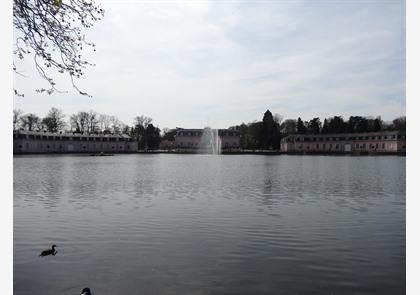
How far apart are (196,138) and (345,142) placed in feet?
156

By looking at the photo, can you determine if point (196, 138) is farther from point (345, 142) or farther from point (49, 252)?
point (49, 252)

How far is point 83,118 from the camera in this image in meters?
111

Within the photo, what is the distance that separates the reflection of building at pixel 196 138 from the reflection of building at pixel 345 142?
17.6 metres

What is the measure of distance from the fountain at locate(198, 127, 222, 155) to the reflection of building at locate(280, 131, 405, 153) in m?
19.9

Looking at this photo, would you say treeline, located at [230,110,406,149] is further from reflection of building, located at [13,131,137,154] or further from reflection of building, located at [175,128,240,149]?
reflection of building, located at [13,131,137,154]

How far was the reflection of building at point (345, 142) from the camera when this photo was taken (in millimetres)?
91500

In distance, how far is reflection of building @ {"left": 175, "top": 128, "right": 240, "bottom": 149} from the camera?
120369 millimetres

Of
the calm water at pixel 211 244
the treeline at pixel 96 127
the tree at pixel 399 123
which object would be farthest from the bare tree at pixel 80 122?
the calm water at pixel 211 244

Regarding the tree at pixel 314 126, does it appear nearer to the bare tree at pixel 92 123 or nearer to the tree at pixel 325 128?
the tree at pixel 325 128

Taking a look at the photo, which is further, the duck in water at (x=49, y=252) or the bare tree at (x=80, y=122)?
the bare tree at (x=80, y=122)
